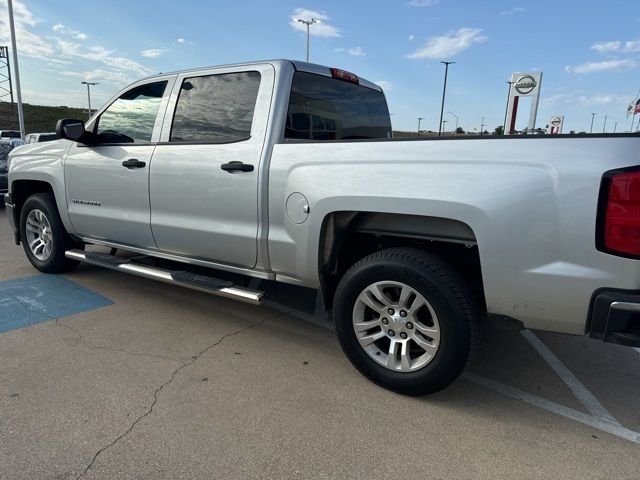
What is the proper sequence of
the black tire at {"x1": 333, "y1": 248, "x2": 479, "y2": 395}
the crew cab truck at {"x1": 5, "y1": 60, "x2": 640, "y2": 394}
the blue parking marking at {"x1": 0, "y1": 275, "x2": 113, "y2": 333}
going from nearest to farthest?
the crew cab truck at {"x1": 5, "y1": 60, "x2": 640, "y2": 394}, the black tire at {"x1": 333, "y1": 248, "x2": 479, "y2": 395}, the blue parking marking at {"x1": 0, "y1": 275, "x2": 113, "y2": 333}

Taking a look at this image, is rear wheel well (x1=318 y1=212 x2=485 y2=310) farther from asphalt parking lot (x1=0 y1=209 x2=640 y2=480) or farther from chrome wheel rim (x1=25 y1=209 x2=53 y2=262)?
chrome wheel rim (x1=25 y1=209 x2=53 y2=262)

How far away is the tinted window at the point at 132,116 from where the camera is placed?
409 cm

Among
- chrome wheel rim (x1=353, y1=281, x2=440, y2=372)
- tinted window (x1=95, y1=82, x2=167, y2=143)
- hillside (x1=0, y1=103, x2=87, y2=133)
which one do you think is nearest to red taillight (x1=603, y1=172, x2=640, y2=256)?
chrome wheel rim (x1=353, y1=281, x2=440, y2=372)

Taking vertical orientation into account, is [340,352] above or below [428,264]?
below

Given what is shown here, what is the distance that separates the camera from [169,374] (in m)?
3.14

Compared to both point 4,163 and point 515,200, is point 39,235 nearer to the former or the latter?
point 515,200

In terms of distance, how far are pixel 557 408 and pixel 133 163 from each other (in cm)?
365

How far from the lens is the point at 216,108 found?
3.70m

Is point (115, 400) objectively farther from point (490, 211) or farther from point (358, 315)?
point (490, 211)

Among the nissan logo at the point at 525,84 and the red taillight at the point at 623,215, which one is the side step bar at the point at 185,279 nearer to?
the red taillight at the point at 623,215

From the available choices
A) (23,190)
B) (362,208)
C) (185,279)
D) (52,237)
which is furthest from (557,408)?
(23,190)

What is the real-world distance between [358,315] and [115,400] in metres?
1.55

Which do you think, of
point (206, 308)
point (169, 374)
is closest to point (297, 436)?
point (169, 374)

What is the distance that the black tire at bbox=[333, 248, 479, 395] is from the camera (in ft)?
8.61
